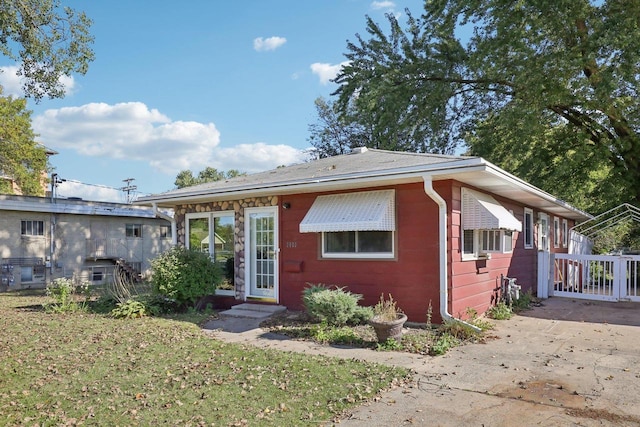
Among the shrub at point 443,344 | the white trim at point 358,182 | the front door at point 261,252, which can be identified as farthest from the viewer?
the front door at point 261,252

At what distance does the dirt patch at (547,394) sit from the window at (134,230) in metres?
20.3

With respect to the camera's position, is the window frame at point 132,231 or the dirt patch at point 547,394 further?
the window frame at point 132,231

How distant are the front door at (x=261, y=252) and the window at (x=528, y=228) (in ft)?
23.3

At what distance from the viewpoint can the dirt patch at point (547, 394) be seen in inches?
167

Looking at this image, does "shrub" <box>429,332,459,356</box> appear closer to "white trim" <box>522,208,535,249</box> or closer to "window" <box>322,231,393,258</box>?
"window" <box>322,231,393,258</box>

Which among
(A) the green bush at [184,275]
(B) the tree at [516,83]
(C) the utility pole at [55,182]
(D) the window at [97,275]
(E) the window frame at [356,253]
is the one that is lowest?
(D) the window at [97,275]

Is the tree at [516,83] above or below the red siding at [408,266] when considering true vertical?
above

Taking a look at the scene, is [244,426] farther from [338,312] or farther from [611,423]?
[338,312]

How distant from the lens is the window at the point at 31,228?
59.0 ft

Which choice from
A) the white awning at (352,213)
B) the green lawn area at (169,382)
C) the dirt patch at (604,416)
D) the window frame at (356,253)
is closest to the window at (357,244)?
the window frame at (356,253)

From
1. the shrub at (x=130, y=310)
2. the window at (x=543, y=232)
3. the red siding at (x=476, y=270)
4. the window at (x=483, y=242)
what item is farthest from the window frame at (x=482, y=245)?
the shrub at (x=130, y=310)

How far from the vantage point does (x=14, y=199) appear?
682 inches

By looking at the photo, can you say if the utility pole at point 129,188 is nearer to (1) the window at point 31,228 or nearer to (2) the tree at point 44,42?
(1) the window at point 31,228

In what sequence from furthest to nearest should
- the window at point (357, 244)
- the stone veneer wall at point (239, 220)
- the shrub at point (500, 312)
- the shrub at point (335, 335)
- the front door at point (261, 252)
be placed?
the stone veneer wall at point (239, 220)
the front door at point (261, 252)
the shrub at point (500, 312)
the window at point (357, 244)
the shrub at point (335, 335)
